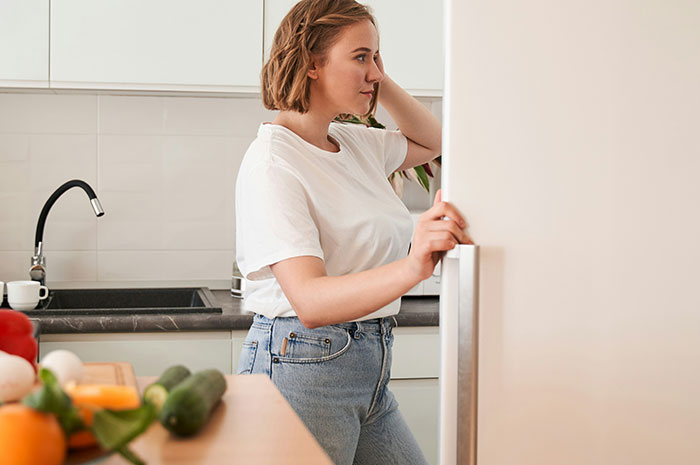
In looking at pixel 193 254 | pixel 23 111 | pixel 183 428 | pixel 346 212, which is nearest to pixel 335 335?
pixel 346 212

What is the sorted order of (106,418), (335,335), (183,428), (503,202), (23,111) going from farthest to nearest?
(23,111) < (335,335) < (503,202) < (183,428) < (106,418)

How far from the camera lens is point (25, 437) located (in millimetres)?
493

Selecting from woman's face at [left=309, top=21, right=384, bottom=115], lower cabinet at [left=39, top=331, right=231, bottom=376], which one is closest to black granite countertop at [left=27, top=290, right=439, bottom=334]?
lower cabinet at [left=39, top=331, right=231, bottom=376]

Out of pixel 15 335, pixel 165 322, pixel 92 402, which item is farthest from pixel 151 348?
pixel 92 402

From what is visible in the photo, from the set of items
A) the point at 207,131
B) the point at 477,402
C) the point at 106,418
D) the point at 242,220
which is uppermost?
the point at 207,131

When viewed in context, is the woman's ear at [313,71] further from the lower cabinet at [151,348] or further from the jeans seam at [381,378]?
the lower cabinet at [151,348]

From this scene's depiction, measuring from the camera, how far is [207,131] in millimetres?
2418

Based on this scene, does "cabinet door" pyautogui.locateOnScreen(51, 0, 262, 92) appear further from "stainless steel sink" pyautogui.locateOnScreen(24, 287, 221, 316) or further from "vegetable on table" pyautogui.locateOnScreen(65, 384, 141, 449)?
"vegetable on table" pyautogui.locateOnScreen(65, 384, 141, 449)

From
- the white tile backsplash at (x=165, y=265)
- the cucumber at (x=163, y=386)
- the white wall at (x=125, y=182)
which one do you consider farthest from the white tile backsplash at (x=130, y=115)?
the cucumber at (x=163, y=386)

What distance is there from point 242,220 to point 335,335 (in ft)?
0.82

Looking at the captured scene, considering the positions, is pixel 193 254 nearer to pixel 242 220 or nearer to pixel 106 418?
pixel 242 220

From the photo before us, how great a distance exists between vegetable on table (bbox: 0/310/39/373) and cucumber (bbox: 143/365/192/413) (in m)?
0.15

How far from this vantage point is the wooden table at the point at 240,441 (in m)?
0.62

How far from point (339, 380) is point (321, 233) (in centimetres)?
25
